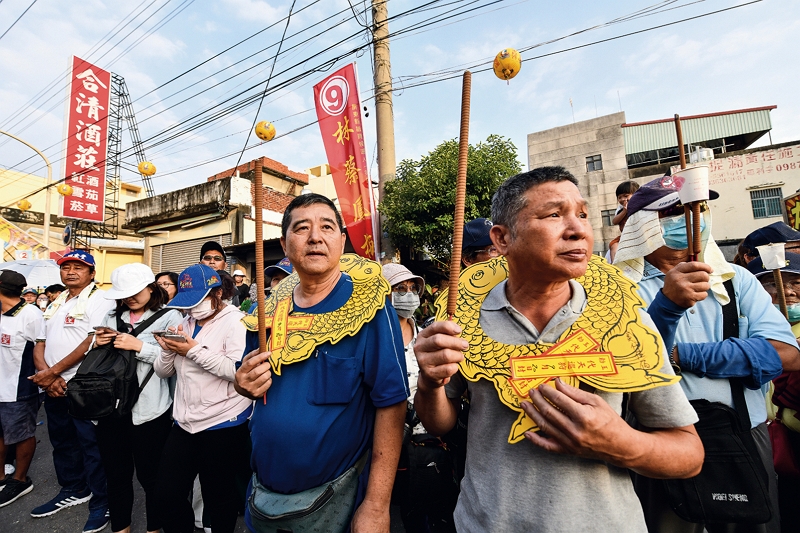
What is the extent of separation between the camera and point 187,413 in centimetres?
249

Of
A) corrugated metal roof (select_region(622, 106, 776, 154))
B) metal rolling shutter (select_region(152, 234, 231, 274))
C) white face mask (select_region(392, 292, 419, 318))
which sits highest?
corrugated metal roof (select_region(622, 106, 776, 154))

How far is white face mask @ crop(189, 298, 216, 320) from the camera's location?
2680mm

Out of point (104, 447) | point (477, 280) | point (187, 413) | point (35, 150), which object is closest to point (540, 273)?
point (477, 280)

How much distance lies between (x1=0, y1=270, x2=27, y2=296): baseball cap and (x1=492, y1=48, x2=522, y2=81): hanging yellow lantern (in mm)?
7000

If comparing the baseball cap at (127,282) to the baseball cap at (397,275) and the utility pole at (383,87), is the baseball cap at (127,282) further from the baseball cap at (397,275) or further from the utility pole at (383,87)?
the utility pole at (383,87)

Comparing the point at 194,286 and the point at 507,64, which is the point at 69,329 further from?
the point at 507,64

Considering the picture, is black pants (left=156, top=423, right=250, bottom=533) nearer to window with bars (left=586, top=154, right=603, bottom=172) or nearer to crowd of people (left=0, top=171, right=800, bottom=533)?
crowd of people (left=0, top=171, right=800, bottom=533)

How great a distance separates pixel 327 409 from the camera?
1.57 m

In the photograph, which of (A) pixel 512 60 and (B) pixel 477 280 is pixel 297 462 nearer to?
(B) pixel 477 280

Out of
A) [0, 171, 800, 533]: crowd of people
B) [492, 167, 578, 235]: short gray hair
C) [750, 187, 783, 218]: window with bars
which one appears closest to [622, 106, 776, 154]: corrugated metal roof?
[750, 187, 783, 218]: window with bars

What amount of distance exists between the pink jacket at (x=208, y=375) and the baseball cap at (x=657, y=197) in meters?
2.49

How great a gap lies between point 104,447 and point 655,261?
151 inches

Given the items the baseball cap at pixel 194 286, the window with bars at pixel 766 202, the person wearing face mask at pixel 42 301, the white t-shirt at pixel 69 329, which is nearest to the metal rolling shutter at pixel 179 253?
the person wearing face mask at pixel 42 301

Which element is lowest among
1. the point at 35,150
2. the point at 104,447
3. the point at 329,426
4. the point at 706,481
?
the point at 104,447
